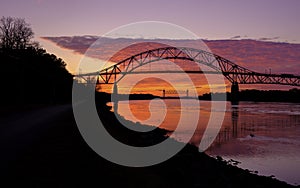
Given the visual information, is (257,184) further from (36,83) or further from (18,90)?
(36,83)

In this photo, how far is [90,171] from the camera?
11250mm

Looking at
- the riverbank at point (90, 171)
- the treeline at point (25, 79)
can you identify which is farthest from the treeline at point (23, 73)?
the riverbank at point (90, 171)

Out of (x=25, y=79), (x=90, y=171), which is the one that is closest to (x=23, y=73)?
(x=25, y=79)

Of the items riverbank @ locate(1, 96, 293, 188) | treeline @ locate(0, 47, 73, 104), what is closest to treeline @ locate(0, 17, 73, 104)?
treeline @ locate(0, 47, 73, 104)

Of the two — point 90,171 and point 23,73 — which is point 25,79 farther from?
point 90,171

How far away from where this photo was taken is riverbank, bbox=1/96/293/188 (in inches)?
372

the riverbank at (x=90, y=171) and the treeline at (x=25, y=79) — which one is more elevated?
the treeline at (x=25, y=79)

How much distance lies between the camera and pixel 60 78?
2985 inches

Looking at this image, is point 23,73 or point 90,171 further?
Result: point 23,73

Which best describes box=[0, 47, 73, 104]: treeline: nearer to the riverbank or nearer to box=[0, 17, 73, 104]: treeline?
box=[0, 17, 73, 104]: treeline

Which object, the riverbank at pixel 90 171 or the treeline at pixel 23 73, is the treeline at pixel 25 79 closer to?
the treeline at pixel 23 73

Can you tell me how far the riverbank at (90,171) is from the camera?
9453mm

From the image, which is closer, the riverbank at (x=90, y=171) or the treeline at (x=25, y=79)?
the riverbank at (x=90, y=171)

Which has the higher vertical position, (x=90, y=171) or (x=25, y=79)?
(x=25, y=79)
